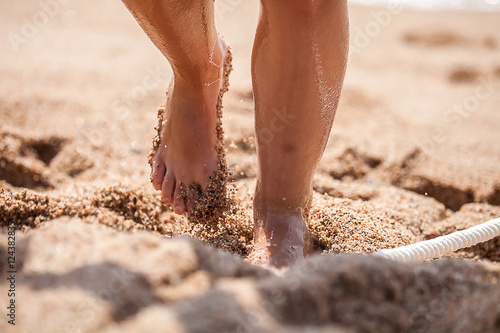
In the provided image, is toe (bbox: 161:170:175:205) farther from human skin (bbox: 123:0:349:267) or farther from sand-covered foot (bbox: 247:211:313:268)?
sand-covered foot (bbox: 247:211:313:268)

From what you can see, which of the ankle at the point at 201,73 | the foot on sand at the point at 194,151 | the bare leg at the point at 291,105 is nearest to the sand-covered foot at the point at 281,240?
the bare leg at the point at 291,105

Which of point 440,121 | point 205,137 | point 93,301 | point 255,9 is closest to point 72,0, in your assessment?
point 255,9

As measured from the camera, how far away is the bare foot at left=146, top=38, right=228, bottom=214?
1.68 m

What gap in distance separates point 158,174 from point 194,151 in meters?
0.16

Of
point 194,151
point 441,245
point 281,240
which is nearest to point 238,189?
point 194,151

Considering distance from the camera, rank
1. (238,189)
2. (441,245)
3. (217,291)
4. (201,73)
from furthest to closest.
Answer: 1. (238,189)
2. (201,73)
3. (441,245)
4. (217,291)

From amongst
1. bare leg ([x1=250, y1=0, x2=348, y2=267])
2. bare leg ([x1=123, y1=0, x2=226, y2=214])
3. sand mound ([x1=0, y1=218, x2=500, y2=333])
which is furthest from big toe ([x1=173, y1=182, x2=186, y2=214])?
sand mound ([x1=0, y1=218, x2=500, y2=333])

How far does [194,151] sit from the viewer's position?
5.59 feet

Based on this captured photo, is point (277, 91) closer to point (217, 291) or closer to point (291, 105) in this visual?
point (291, 105)

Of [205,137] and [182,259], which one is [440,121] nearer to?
[205,137]

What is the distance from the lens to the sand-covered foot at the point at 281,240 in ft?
4.71

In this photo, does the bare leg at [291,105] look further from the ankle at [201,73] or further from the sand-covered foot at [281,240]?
the ankle at [201,73]

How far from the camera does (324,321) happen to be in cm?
84

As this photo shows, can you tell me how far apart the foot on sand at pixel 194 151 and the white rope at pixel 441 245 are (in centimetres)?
65
